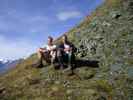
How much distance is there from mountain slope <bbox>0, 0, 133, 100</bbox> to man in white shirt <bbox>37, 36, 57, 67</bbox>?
2.47 ft

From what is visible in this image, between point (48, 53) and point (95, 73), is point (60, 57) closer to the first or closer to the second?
point (48, 53)

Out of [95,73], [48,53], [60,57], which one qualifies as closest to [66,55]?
[60,57]

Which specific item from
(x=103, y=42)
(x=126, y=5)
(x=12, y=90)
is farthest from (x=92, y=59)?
(x=126, y=5)

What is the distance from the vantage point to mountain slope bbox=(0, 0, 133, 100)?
849 inches

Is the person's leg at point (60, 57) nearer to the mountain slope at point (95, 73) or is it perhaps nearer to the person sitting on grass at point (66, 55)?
the person sitting on grass at point (66, 55)

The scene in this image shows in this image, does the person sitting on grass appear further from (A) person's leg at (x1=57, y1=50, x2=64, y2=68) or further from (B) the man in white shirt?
(B) the man in white shirt

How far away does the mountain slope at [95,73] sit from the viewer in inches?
849

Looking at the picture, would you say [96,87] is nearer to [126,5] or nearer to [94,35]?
[94,35]

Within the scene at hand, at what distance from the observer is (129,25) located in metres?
31.4

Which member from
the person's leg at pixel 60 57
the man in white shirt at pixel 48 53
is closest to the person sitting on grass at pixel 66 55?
the person's leg at pixel 60 57

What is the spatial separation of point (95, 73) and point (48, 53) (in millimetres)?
4472

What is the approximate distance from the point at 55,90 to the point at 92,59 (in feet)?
21.1

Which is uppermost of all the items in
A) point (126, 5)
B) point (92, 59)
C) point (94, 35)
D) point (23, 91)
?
point (126, 5)

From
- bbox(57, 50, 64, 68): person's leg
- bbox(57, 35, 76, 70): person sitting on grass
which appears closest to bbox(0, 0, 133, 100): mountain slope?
bbox(57, 50, 64, 68): person's leg
